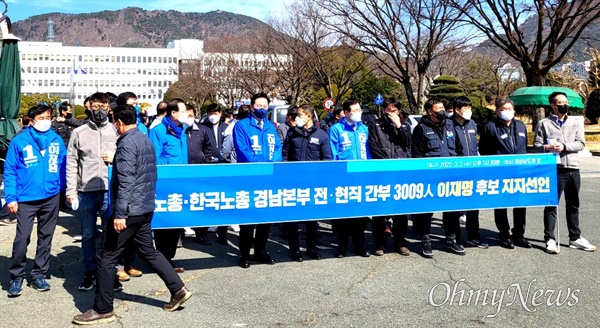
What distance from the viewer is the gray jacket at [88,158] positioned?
578 centimetres

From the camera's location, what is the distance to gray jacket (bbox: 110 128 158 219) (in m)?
4.83

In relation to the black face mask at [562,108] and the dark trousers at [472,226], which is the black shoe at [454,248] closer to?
the dark trousers at [472,226]

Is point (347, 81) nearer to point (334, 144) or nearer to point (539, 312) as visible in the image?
point (334, 144)

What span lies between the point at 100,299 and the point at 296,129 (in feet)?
10.2

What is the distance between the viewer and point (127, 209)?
191 inches

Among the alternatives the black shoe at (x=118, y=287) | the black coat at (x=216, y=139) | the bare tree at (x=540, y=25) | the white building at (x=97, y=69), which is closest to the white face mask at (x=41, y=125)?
the black shoe at (x=118, y=287)

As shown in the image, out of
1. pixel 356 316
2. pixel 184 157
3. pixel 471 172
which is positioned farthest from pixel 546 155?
pixel 184 157

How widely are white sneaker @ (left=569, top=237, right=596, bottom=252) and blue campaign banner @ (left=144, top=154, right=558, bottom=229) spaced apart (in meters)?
0.61

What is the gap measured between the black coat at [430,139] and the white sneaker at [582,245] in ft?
6.61

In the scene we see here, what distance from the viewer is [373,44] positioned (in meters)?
26.5

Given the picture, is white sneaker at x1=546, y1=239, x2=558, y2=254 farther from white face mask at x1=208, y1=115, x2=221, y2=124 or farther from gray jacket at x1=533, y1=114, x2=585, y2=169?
white face mask at x1=208, y1=115, x2=221, y2=124

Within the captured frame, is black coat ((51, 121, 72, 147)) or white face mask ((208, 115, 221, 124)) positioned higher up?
white face mask ((208, 115, 221, 124))

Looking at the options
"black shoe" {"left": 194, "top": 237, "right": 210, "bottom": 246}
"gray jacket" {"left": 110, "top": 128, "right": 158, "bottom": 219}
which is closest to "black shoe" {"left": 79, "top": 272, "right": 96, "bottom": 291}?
"gray jacket" {"left": 110, "top": 128, "right": 158, "bottom": 219}

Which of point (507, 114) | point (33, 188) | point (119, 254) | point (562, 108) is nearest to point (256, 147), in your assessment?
point (119, 254)
